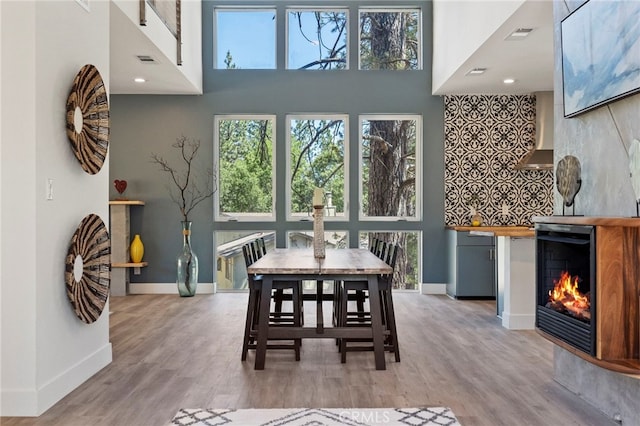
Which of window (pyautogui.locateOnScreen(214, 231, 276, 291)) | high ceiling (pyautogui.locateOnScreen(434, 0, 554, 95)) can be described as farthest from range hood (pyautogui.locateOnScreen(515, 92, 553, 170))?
window (pyautogui.locateOnScreen(214, 231, 276, 291))

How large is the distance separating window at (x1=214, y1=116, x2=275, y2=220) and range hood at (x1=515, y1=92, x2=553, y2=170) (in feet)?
10.8

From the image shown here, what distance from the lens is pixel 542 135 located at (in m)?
6.75

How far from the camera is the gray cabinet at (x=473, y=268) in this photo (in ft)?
21.0

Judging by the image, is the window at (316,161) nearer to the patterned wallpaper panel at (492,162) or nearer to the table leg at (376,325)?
the patterned wallpaper panel at (492,162)

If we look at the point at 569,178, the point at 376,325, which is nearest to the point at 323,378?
the point at 376,325

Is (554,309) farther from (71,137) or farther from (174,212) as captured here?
(174,212)

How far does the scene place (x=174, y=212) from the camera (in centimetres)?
695

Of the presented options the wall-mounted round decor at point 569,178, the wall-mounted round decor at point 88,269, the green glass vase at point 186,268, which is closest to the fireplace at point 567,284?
the wall-mounted round decor at point 569,178

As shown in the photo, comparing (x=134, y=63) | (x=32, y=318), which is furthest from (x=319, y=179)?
(x=32, y=318)

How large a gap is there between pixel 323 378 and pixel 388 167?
13.8ft

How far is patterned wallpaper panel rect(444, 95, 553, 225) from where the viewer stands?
6953 mm

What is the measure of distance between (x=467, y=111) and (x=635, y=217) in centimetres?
481

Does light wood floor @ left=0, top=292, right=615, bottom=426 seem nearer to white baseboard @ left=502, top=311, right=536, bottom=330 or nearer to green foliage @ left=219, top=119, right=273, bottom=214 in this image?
white baseboard @ left=502, top=311, right=536, bottom=330

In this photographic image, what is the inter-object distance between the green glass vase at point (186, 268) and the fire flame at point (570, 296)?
4.61 meters
